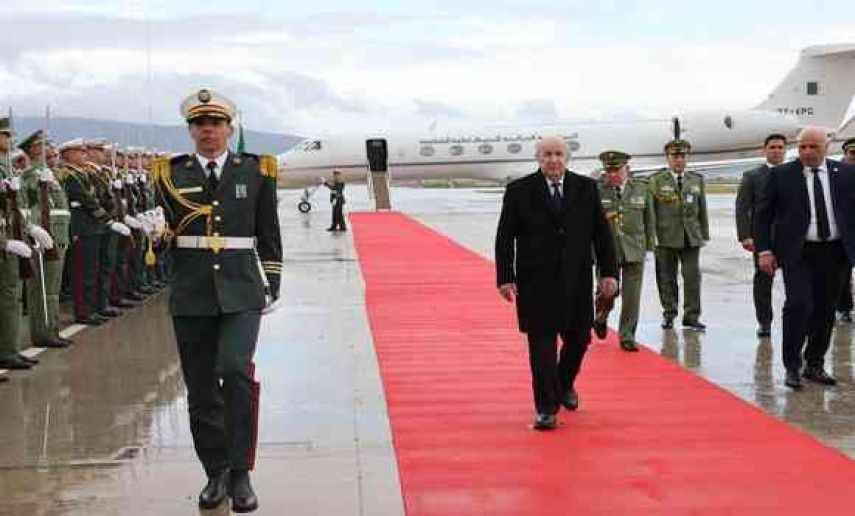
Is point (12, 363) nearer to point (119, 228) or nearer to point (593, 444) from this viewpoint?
point (119, 228)

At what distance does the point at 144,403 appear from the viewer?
6.95m

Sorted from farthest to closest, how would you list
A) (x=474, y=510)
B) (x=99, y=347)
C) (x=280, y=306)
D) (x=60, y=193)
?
(x=280, y=306)
(x=60, y=193)
(x=99, y=347)
(x=474, y=510)

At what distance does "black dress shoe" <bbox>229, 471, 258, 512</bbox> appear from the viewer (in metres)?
4.71

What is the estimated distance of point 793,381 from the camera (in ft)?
23.9

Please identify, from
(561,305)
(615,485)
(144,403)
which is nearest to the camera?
(615,485)

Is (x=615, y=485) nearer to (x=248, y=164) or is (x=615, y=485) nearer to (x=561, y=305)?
(x=561, y=305)

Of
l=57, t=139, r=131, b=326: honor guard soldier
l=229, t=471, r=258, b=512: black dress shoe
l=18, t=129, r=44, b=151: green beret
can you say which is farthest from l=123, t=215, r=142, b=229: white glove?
l=229, t=471, r=258, b=512: black dress shoe

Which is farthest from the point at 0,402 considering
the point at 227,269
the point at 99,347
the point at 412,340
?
the point at 412,340

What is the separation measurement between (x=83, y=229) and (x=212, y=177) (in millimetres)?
6236

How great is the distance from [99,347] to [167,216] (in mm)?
4562

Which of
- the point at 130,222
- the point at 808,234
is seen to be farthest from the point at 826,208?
the point at 130,222

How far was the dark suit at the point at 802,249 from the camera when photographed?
7.32 m

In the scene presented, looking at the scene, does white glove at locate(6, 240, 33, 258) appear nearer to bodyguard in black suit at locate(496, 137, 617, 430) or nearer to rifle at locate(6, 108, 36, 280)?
rifle at locate(6, 108, 36, 280)

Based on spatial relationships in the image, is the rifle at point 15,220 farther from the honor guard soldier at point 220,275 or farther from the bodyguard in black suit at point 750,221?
the bodyguard in black suit at point 750,221
